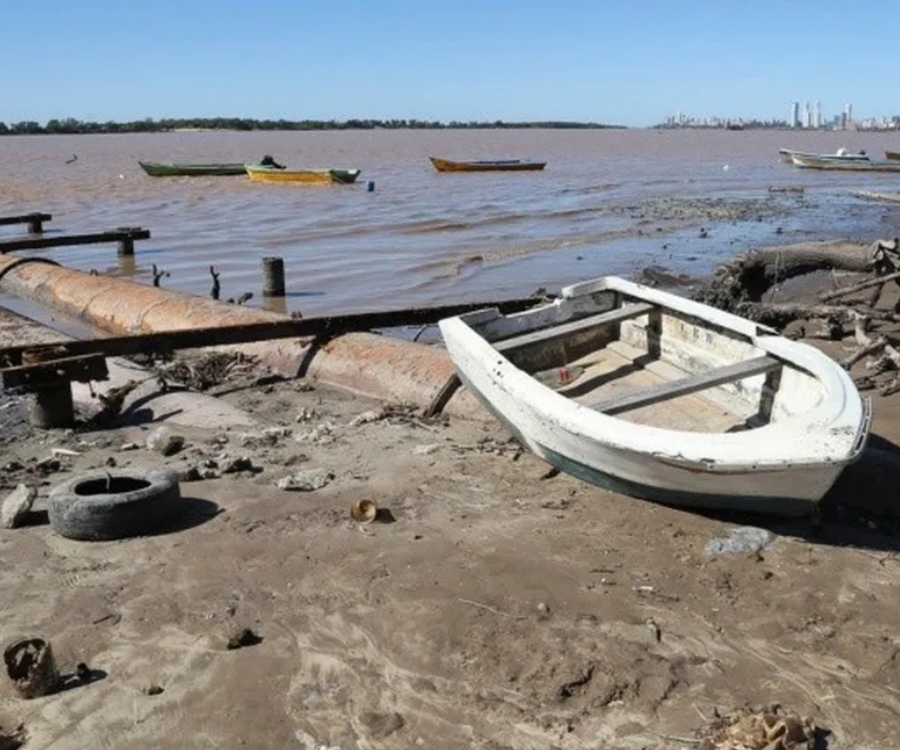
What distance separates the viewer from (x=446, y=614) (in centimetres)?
431

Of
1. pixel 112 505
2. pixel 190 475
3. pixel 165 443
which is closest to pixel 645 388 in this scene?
pixel 190 475

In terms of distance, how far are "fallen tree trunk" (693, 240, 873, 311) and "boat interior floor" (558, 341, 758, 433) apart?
11.0 ft

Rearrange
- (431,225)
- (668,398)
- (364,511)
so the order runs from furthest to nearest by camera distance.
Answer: (431,225), (668,398), (364,511)

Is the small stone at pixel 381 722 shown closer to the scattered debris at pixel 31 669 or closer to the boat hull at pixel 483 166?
the scattered debris at pixel 31 669

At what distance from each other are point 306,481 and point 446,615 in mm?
1909

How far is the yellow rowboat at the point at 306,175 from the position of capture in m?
37.1

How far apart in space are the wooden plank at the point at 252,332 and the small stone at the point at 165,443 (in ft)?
3.77

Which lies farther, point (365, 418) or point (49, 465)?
point (365, 418)

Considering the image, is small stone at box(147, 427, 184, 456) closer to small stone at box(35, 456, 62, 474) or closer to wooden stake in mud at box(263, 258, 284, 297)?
small stone at box(35, 456, 62, 474)

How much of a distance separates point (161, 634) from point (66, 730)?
0.69 metres

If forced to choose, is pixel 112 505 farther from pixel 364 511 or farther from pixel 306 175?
pixel 306 175

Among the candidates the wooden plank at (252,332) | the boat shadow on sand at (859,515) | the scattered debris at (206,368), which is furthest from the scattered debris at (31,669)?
the scattered debris at (206,368)

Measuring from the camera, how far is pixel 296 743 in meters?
3.50

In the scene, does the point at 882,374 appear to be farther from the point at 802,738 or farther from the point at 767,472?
the point at 802,738
